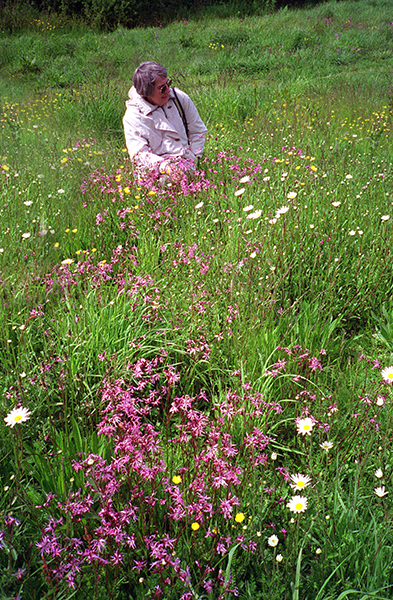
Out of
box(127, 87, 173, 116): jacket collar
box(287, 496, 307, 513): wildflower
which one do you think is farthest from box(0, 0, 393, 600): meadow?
box(127, 87, 173, 116): jacket collar

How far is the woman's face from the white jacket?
0.06 meters

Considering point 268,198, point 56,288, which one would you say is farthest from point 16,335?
point 268,198

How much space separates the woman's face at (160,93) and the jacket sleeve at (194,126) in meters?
0.30

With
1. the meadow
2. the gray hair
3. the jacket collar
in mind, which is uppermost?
the gray hair

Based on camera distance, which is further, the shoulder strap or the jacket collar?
the shoulder strap

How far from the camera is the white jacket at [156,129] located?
3.98 meters

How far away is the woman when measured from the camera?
3.79m

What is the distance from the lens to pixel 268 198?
3350 mm

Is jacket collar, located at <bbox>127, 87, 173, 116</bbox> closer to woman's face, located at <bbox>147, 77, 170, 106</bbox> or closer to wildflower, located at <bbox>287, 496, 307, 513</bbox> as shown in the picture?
woman's face, located at <bbox>147, 77, 170, 106</bbox>

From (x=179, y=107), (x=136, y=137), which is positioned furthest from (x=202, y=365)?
(x=179, y=107)

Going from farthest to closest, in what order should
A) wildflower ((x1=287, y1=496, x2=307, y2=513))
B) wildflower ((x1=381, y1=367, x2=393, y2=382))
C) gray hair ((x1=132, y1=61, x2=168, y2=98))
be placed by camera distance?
1. gray hair ((x1=132, y1=61, x2=168, y2=98))
2. wildflower ((x1=381, y1=367, x2=393, y2=382))
3. wildflower ((x1=287, y1=496, x2=307, y2=513))

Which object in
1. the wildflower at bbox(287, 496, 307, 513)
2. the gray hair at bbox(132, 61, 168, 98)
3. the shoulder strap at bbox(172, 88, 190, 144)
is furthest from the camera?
the shoulder strap at bbox(172, 88, 190, 144)

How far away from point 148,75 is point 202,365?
284 centimetres

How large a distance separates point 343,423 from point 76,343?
50.6 inches
